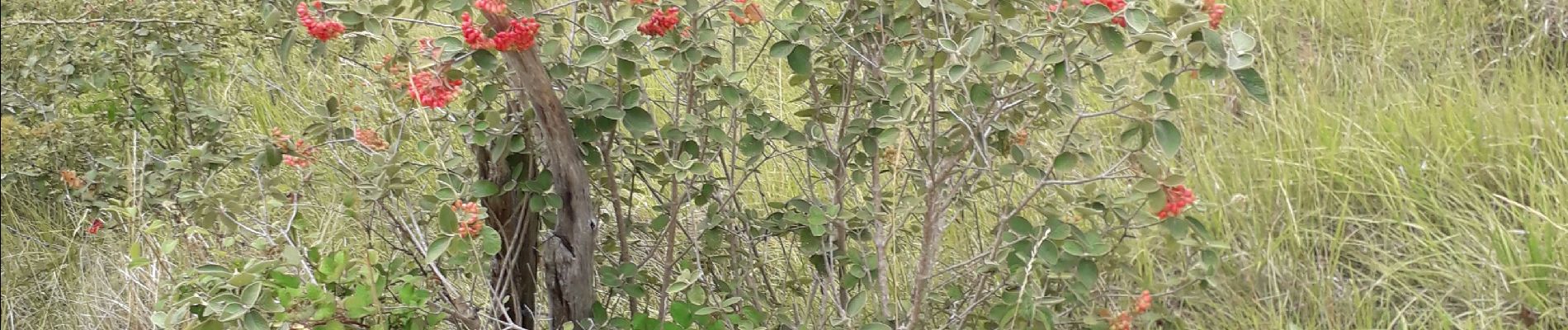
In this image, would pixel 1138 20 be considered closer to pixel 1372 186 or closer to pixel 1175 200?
pixel 1175 200

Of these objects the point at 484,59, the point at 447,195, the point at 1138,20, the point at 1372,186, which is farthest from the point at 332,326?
the point at 1372,186

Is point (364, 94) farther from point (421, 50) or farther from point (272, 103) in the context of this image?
point (421, 50)

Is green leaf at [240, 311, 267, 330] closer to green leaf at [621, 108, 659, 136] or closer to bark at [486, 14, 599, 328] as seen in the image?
bark at [486, 14, 599, 328]

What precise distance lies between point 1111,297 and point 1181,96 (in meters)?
0.89

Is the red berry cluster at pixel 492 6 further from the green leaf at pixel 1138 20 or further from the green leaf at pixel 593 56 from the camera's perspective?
the green leaf at pixel 1138 20

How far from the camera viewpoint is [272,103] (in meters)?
4.21

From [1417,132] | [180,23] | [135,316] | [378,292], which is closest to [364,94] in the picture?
[180,23]

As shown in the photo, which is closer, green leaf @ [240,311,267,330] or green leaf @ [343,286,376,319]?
green leaf @ [240,311,267,330]

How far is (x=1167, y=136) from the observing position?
1852mm

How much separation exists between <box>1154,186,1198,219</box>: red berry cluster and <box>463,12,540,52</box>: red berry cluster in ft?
3.11

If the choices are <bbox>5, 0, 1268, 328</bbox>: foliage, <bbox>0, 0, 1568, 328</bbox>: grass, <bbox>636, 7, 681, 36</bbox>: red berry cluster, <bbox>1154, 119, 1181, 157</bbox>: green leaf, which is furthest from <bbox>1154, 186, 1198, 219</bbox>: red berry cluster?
<bbox>636, 7, 681, 36</bbox>: red berry cluster

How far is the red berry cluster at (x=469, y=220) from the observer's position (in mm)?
1928

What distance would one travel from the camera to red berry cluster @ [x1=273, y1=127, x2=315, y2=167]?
2109mm

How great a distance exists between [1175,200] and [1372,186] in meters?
0.91
